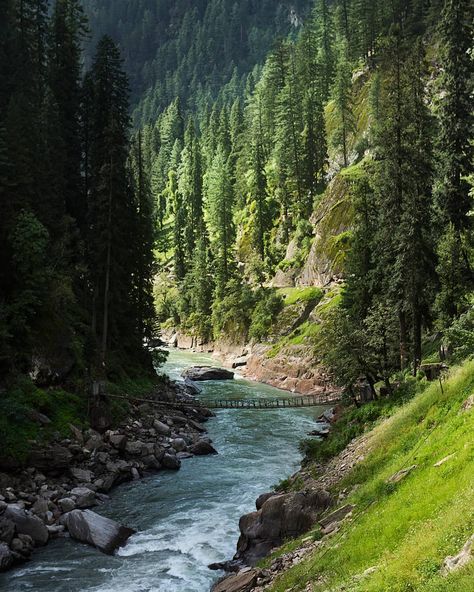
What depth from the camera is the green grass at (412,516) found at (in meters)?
9.25

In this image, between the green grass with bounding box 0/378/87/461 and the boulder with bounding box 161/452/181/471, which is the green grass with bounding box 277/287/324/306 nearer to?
the boulder with bounding box 161/452/181/471

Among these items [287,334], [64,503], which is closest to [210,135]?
[287,334]

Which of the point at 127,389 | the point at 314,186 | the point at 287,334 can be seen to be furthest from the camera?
the point at 314,186

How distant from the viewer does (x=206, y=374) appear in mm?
59188

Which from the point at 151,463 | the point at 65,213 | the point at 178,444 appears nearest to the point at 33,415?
the point at 151,463

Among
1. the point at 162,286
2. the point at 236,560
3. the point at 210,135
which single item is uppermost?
the point at 210,135

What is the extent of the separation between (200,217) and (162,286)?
15.0 meters

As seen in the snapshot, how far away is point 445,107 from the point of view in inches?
1344

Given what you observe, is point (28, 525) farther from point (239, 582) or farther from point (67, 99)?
point (67, 99)

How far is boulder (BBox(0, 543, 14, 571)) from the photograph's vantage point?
17.8 m

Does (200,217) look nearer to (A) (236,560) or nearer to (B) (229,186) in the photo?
(B) (229,186)

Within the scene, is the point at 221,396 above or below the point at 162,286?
below

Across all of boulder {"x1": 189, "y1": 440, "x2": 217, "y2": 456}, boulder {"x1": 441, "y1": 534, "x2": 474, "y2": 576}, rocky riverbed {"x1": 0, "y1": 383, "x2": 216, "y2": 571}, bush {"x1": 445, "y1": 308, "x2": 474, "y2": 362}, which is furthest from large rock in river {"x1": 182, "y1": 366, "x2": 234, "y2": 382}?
boulder {"x1": 441, "y1": 534, "x2": 474, "y2": 576}

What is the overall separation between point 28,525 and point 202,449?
13.0 meters
